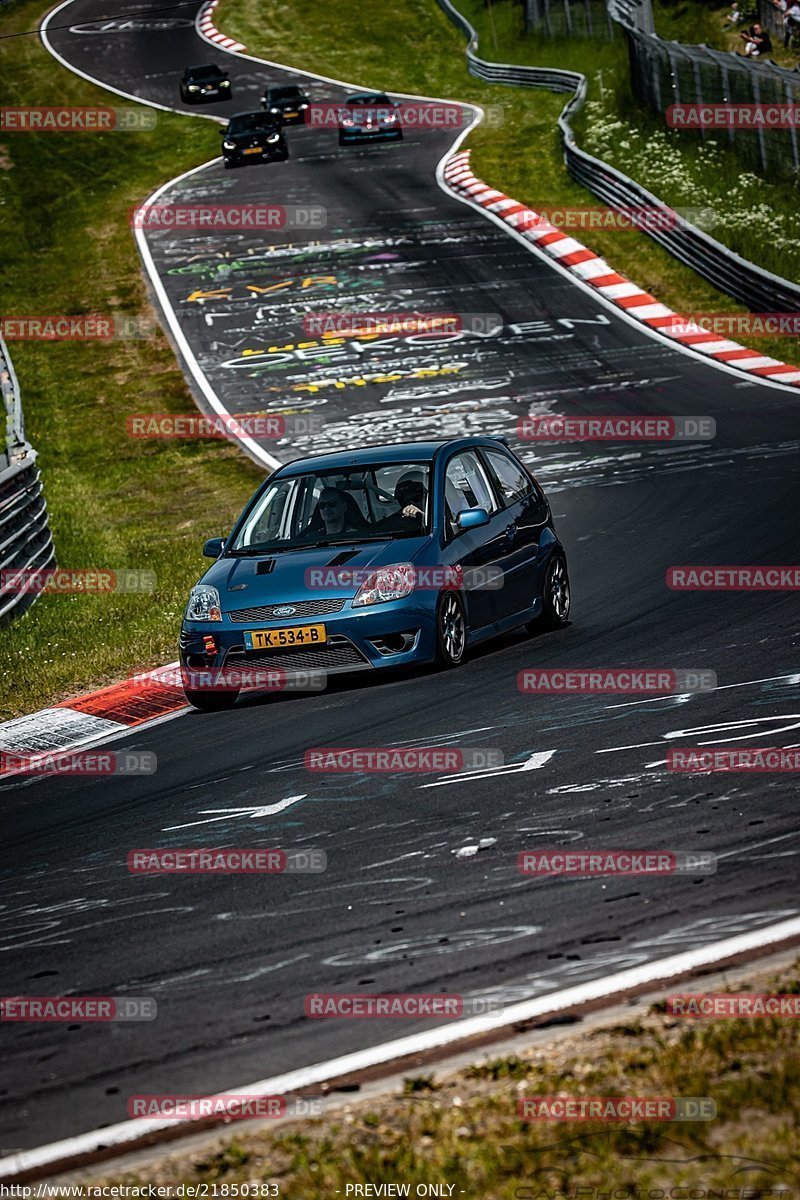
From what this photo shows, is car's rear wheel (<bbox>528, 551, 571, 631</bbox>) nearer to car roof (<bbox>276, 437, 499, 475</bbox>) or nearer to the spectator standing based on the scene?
car roof (<bbox>276, 437, 499, 475</bbox>)

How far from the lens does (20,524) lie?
54.2 feet

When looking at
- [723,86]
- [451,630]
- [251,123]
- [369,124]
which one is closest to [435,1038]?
[451,630]

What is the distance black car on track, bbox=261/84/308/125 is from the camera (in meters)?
49.8

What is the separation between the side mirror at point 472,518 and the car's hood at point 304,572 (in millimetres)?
259

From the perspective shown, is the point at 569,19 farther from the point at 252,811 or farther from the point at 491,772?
the point at 252,811

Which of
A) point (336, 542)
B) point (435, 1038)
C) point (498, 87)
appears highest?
point (498, 87)

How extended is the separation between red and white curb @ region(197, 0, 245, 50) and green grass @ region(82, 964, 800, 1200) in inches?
2415

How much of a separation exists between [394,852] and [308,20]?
6245cm

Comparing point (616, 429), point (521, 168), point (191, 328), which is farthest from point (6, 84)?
point (616, 429)

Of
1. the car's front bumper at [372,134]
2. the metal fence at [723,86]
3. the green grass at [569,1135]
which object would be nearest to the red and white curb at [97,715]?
the green grass at [569,1135]

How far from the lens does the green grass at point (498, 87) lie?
1139 inches

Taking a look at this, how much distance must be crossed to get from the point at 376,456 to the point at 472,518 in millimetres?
1024

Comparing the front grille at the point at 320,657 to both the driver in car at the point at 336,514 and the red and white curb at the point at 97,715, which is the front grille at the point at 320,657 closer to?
the red and white curb at the point at 97,715

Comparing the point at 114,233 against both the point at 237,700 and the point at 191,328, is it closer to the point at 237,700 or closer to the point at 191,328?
the point at 191,328
